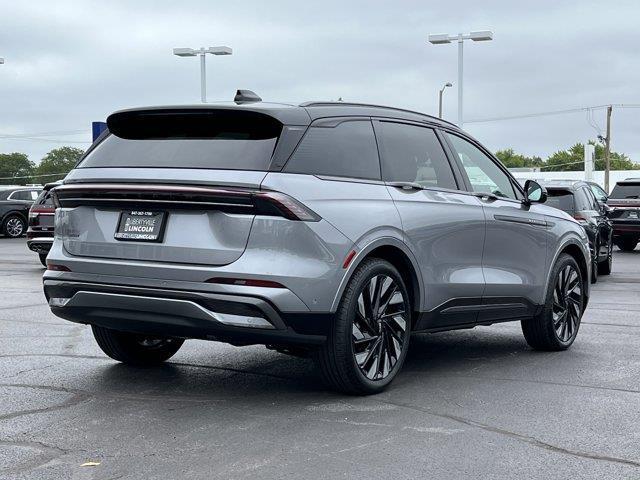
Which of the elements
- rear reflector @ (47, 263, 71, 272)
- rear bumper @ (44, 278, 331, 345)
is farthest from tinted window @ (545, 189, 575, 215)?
rear reflector @ (47, 263, 71, 272)

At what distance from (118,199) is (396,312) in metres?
1.90

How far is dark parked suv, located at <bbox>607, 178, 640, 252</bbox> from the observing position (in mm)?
22844

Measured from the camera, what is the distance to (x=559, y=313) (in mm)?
8391

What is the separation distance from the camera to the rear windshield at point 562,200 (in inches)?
609

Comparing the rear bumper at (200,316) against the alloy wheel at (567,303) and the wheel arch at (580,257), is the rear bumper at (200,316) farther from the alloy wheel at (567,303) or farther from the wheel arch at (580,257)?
the wheel arch at (580,257)

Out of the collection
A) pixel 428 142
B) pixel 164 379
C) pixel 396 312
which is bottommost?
pixel 164 379

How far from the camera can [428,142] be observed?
23.5 feet

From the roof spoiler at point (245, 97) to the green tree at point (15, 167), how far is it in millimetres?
123341

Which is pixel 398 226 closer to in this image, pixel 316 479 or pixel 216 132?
pixel 216 132

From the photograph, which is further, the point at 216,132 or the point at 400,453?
the point at 216,132

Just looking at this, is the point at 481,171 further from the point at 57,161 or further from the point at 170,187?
the point at 57,161

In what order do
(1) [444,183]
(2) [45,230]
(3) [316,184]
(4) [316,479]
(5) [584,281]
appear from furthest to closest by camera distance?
1. (2) [45,230]
2. (5) [584,281]
3. (1) [444,183]
4. (3) [316,184]
5. (4) [316,479]

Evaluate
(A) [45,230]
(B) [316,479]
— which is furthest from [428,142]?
(A) [45,230]

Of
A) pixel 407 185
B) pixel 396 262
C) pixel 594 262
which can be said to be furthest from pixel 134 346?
pixel 594 262
